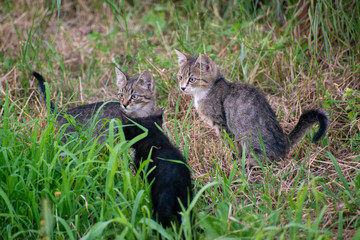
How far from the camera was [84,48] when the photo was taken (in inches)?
297

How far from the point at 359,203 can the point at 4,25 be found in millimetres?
6712

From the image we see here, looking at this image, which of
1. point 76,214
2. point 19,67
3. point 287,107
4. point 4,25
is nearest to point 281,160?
point 287,107

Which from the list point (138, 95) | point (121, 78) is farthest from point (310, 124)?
point (121, 78)

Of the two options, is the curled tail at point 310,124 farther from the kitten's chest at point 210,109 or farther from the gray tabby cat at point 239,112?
the kitten's chest at point 210,109

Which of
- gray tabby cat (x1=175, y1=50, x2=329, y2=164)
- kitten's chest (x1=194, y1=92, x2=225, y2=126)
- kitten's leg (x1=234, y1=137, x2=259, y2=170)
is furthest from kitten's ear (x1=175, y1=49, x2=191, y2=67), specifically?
kitten's leg (x1=234, y1=137, x2=259, y2=170)

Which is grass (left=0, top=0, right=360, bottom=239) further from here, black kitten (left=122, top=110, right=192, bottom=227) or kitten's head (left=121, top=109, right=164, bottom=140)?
kitten's head (left=121, top=109, right=164, bottom=140)

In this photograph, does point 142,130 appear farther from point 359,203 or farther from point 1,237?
point 359,203

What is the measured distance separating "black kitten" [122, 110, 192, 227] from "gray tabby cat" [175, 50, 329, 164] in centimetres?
112

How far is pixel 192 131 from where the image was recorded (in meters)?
5.10

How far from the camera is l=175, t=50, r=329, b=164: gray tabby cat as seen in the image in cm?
453

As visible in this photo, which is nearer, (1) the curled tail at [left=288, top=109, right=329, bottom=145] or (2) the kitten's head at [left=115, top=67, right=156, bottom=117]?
(1) the curled tail at [left=288, top=109, right=329, bottom=145]

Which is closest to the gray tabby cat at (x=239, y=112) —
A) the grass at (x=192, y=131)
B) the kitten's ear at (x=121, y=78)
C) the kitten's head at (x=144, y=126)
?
the grass at (x=192, y=131)

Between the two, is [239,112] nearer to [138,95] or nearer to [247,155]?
[247,155]

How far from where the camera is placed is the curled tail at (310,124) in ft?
13.7
